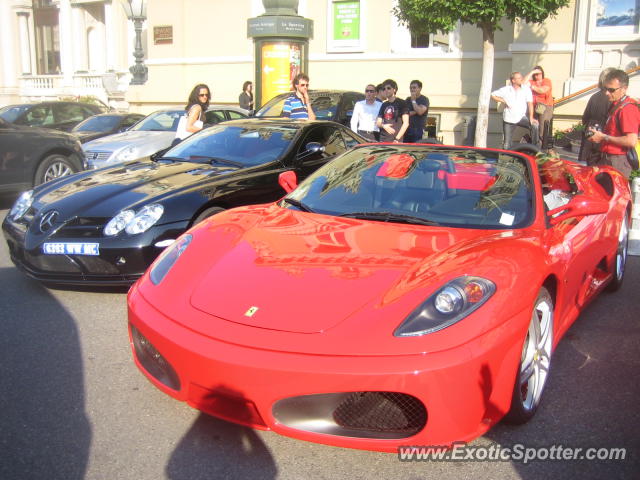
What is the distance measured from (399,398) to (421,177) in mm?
1801

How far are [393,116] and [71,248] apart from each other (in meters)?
5.85

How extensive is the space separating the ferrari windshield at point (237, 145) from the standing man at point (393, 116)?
10.6ft

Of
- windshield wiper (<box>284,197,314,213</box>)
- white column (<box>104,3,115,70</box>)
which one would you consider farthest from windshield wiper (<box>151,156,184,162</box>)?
white column (<box>104,3,115,70</box>)

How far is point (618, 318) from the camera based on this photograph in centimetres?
461

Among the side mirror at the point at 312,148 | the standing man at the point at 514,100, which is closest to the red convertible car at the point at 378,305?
the side mirror at the point at 312,148

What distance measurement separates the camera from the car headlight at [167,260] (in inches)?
132

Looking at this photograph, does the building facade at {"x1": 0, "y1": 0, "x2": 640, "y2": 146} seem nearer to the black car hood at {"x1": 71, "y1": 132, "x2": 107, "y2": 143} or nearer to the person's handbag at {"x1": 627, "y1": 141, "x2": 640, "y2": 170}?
the black car hood at {"x1": 71, "y1": 132, "x2": 107, "y2": 143}

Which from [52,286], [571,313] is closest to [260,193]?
[52,286]

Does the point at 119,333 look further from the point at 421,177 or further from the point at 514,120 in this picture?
the point at 514,120

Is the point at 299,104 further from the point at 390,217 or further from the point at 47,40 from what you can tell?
the point at 47,40

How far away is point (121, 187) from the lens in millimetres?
A: 5301

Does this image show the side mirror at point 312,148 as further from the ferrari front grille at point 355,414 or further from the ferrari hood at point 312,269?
the ferrari front grille at point 355,414

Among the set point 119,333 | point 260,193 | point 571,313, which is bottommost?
point 119,333

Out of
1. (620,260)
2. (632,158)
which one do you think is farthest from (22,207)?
(632,158)
